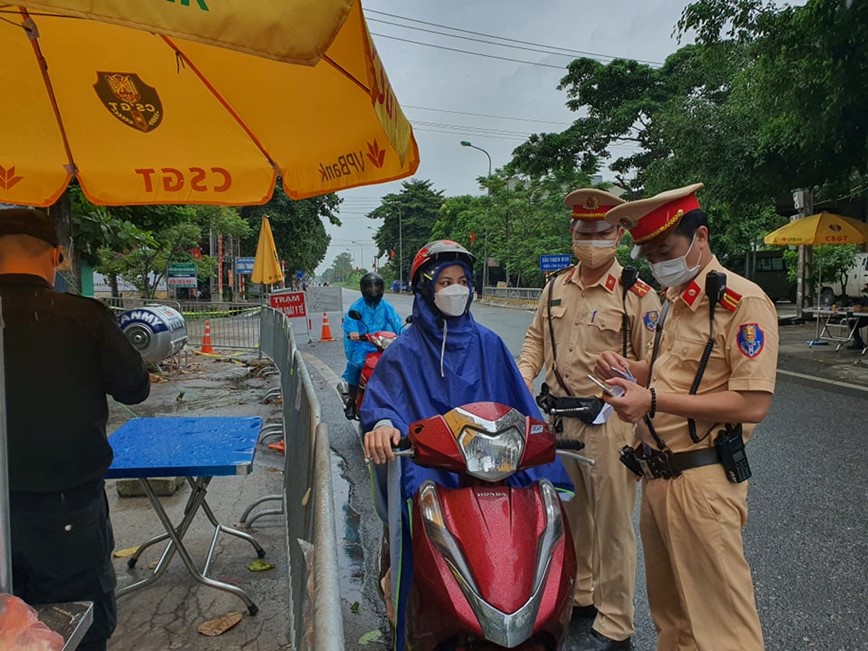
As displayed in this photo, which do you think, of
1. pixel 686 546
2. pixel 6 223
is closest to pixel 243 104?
pixel 6 223

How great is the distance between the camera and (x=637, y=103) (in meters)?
21.0

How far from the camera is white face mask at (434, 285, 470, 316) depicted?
100 inches

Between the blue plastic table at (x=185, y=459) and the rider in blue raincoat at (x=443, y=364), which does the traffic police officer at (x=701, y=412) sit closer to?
the rider in blue raincoat at (x=443, y=364)

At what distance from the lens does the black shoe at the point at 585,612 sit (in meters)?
3.20

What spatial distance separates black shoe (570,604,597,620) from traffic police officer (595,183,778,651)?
0.93 metres

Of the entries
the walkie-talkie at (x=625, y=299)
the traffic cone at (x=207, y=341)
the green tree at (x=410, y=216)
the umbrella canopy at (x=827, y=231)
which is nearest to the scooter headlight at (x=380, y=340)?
the walkie-talkie at (x=625, y=299)

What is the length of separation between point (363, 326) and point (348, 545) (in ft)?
9.22

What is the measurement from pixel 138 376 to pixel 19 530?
64 centimetres

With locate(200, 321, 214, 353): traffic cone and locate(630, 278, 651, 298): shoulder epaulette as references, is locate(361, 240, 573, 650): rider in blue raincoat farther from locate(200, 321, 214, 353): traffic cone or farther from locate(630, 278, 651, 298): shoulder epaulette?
locate(200, 321, 214, 353): traffic cone

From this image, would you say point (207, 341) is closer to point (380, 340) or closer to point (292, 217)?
point (380, 340)

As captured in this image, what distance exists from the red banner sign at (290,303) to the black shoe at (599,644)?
10800 mm

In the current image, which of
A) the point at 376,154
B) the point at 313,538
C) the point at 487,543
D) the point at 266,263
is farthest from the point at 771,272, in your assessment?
the point at 313,538

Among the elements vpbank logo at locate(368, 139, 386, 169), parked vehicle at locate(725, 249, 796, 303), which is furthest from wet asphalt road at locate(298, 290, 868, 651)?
parked vehicle at locate(725, 249, 796, 303)

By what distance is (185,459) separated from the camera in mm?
3037
